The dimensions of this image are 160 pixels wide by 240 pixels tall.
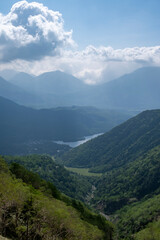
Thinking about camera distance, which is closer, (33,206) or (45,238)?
(45,238)

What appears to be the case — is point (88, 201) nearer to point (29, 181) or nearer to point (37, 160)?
point (37, 160)

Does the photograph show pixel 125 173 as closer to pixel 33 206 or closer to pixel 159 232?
pixel 159 232

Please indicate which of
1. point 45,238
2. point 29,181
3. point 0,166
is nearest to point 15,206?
point 45,238

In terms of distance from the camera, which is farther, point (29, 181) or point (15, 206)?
point (29, 181)

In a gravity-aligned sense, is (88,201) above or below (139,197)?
below

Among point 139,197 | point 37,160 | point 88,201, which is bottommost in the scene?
point 88,201

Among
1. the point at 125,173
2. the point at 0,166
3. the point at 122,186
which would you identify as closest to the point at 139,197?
the point at 122,186

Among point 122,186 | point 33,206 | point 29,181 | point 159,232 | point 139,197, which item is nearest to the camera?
point 33,206

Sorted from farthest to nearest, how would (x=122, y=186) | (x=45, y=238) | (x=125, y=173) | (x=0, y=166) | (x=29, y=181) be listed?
(x=125, y=173)
(x=122, y=186)
(x=29, y=181)
(x=0, y=166)
(x=45, y=238)

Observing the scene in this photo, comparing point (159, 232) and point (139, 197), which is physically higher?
point (159, 232)
